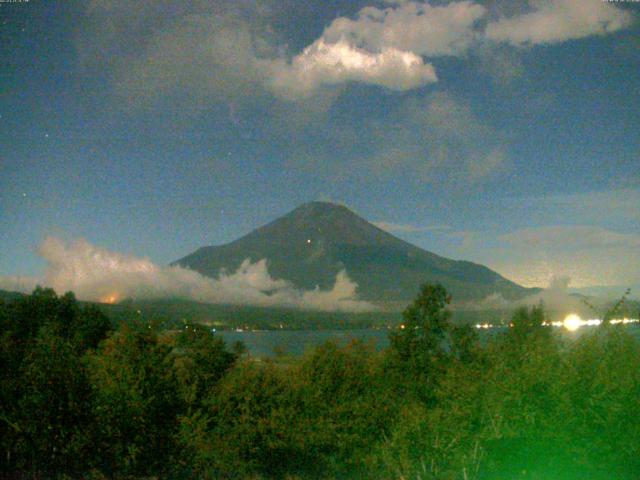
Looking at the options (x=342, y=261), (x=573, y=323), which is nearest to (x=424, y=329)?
(x=573, y=323)

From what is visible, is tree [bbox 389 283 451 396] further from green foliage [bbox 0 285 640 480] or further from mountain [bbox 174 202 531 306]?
mountain [bbox 174 202 531 306]

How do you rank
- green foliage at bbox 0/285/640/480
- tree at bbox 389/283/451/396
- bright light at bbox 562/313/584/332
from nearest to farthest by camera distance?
green foliage at bbox 0/285/640/480 < bright light at bbox 562/313/584/332 < tree at bbox 389/283/451/396

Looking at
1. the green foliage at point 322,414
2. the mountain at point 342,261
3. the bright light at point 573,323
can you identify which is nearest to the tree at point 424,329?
the green foliage at point 322,414

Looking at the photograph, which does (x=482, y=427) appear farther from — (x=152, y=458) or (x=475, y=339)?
(x=475, y=339)

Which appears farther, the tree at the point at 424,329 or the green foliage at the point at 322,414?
the tree at the point at 424,329

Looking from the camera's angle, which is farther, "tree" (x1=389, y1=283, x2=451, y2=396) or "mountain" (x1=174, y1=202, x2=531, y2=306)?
"mountain" (x1=174, y1=202, x2=531, y2=306)

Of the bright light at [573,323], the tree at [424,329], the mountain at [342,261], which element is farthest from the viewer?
the mountain at [342,261]

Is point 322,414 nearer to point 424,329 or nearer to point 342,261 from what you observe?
point 424,329

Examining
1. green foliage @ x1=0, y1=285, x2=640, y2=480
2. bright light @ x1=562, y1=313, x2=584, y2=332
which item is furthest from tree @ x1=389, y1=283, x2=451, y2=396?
bright light @ x1=562, y1=313, x2=584, y2=332

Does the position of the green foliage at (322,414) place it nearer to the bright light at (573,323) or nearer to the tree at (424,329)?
the bright light at (573,323)

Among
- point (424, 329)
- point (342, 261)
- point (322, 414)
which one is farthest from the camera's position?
point (342, 261)

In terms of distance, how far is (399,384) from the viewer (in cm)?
1959

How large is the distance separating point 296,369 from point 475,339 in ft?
17.7

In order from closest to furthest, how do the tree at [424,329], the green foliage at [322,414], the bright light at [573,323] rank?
1. the green foliage at [322,414]
2. the bright light at [573,323]
3. the tree at [424,329]
